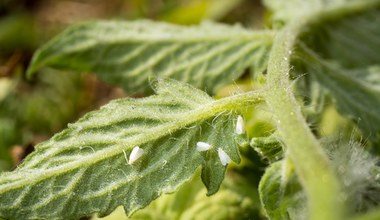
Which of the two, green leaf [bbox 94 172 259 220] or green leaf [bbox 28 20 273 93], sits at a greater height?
green leaf [bbox 28 20 273 93]

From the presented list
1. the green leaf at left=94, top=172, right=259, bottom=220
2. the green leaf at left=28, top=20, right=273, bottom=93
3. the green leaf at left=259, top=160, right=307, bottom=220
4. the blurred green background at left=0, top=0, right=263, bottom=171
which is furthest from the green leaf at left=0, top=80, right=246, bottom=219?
the blurred green background at left=0, top=0, right=263, bottom=171

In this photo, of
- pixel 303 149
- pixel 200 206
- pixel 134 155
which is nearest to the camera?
pixel 303 149

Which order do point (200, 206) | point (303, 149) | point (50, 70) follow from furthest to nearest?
point (50, 70) → point (200, 206) → point (303, 149)

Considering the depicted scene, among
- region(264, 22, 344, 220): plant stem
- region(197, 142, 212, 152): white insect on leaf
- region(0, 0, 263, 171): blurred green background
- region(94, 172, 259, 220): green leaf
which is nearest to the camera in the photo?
region(264, 22, 344, 220): plant stem

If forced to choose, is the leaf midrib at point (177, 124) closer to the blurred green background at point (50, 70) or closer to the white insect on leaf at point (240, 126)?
the white insect on leaf at point (240, 126)

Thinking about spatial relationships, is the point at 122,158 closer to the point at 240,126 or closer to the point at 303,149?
the point at 240,126

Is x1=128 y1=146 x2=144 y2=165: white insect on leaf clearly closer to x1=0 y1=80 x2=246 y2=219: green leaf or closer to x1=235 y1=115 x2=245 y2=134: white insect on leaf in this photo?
x1=0 y1=80 x2=246 y2=219: green leaf

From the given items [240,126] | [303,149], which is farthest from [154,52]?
[303,149]

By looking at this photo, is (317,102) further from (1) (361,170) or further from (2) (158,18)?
(2) (158,18)
